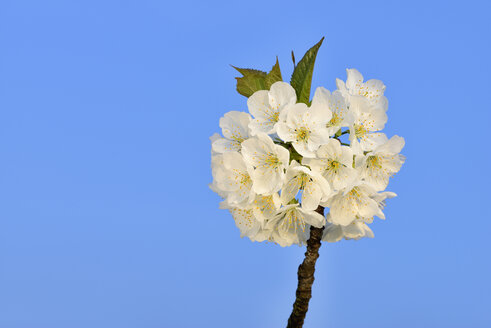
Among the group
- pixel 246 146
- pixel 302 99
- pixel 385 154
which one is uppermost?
pixel 302 99

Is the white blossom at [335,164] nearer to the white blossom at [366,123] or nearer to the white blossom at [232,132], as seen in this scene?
the white blossom at [366,123]

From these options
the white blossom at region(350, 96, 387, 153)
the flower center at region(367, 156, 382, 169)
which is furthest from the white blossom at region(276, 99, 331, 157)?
the flower center at region(367, 156, 382, 169)

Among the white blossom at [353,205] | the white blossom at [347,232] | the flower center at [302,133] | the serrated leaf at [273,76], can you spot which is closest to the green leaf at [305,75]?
the serrated leaf at [273,76]

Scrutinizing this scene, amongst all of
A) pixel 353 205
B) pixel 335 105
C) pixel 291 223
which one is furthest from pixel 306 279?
pixel 335 105

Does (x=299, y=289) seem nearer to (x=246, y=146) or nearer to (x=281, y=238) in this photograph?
(x=281, y=238)

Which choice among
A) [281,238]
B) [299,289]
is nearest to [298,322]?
[299,289]
